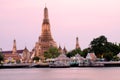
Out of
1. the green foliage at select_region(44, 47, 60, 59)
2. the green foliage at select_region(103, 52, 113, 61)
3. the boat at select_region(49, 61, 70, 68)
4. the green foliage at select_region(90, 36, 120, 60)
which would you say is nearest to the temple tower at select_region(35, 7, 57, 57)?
the green foliage at select_region(44, 47, 60, 59)

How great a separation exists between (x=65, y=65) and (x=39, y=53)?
54.0m

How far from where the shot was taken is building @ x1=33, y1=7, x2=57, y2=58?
18100 cm

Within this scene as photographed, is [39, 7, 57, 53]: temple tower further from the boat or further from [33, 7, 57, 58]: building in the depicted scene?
the boat

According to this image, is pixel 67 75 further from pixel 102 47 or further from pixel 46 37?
pixel 46 37

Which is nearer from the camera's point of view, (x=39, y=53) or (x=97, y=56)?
(x=97, y=56)

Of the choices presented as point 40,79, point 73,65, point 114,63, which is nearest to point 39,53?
point 73,65

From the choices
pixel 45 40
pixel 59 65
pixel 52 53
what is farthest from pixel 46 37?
pixel 59 65

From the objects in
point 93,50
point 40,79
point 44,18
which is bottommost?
point 40,79

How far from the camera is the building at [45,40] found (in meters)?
181

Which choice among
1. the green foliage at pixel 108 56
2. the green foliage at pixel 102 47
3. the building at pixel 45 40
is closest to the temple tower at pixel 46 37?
the building at pixel 45 40

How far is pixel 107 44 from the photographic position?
5320 inches

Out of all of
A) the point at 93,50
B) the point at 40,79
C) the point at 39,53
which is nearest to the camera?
the point at 40,79

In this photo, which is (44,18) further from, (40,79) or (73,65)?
(40,79)

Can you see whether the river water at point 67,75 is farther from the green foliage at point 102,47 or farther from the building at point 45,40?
the building at point 45,40
